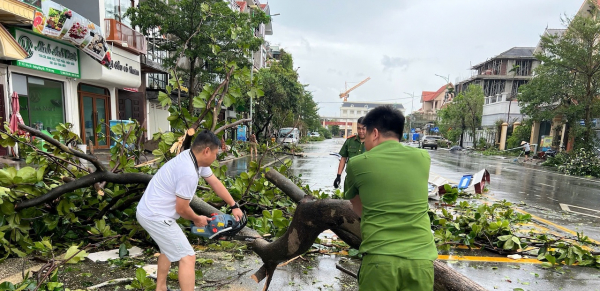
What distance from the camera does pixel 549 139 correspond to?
22.1 m

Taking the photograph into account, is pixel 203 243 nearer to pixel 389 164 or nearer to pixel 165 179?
pixel 165 179

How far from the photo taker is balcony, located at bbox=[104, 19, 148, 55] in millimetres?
13055

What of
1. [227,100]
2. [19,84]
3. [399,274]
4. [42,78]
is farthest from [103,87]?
[399,274]

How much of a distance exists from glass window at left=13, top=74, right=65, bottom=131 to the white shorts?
11051 millimetres

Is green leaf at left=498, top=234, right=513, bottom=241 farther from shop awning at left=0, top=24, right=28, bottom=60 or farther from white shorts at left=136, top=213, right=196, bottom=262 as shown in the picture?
shop awning at left=0, top=24, right=28, bottom=60

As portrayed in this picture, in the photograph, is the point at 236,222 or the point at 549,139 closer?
the point at 236,222

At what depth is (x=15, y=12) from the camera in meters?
8.55

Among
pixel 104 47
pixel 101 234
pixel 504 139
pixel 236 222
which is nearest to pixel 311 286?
pixel 236 222

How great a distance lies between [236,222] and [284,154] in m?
17.5

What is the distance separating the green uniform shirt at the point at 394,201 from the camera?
157 cm

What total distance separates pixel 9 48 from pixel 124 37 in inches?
221

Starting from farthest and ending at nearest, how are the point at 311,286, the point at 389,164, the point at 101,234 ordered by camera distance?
the point at 101,234 < the point at 311,286 < the point at 389,164

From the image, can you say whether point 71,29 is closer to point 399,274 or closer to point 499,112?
point 399,274

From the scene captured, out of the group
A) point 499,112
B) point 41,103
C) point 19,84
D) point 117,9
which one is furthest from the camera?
point 499,112
